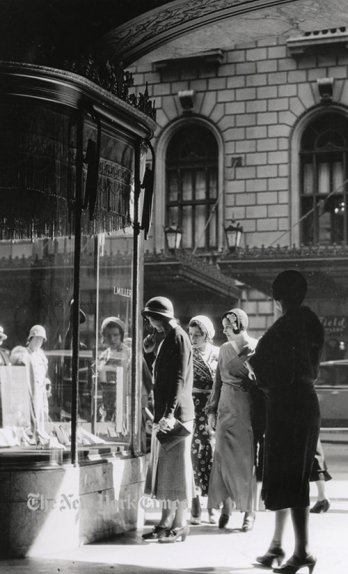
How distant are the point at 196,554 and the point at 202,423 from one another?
2.19 meters

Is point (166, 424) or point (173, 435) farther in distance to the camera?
point (173, 435)

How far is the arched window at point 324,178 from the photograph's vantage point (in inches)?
958

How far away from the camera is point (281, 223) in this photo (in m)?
24.3

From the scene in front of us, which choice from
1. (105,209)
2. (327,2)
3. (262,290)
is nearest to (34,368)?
(105,209)

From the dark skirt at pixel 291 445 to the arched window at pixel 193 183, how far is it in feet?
62.4

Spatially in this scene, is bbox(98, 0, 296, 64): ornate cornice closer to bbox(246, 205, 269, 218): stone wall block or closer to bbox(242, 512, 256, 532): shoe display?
bbox(242, 512, 256, 532): shoe display

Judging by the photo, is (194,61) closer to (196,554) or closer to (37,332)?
(37,332)

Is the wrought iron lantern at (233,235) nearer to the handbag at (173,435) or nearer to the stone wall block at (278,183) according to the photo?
the stone wall block at (278,183)

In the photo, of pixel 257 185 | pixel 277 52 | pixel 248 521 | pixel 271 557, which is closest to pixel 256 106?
pixel 277 52

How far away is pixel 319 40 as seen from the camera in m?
24.0

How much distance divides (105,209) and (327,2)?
2.71 meters

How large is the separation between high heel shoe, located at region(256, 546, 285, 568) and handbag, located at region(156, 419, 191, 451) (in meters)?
1.39

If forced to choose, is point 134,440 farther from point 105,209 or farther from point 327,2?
point 327,2

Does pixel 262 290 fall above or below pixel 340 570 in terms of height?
above
